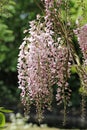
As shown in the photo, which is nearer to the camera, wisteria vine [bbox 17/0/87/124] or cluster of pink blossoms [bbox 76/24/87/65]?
wisteria vine [bbox 17/0/87/124]

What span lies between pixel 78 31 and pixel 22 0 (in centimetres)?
1117

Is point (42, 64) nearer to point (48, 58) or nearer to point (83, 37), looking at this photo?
point (48, 58)

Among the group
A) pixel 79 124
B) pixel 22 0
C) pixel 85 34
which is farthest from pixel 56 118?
pixel 85 34

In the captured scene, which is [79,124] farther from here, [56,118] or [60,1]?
[60,1]

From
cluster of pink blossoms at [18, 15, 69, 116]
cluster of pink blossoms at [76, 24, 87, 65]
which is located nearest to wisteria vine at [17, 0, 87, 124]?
cluster of pink blossoms at [18, 15, 69, 116]

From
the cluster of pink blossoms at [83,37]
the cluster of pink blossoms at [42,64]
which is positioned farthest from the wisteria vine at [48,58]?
the cluster of pink blossoms at [83,37]

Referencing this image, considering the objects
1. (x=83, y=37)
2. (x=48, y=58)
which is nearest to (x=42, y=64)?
(x=48, y=58)

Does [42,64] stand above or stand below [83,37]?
below

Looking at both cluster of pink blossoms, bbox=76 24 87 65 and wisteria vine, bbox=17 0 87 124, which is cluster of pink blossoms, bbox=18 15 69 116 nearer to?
wisteria vine, bbox=17 0 87 124

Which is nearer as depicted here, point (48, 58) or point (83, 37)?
point (48, 58)

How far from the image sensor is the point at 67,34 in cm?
305

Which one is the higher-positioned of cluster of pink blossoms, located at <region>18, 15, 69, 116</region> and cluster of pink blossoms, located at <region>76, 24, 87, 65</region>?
cluster of pink blossoms, located at <region>76, 24, 87, 65</region>

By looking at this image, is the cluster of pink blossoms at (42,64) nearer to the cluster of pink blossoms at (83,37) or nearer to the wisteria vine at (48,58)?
the wisteria vine at (48,58)

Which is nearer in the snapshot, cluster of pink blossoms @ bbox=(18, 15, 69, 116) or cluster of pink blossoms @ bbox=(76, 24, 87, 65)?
cluster of pink blossoms @ bbox=(18, 15, 69, 116)
